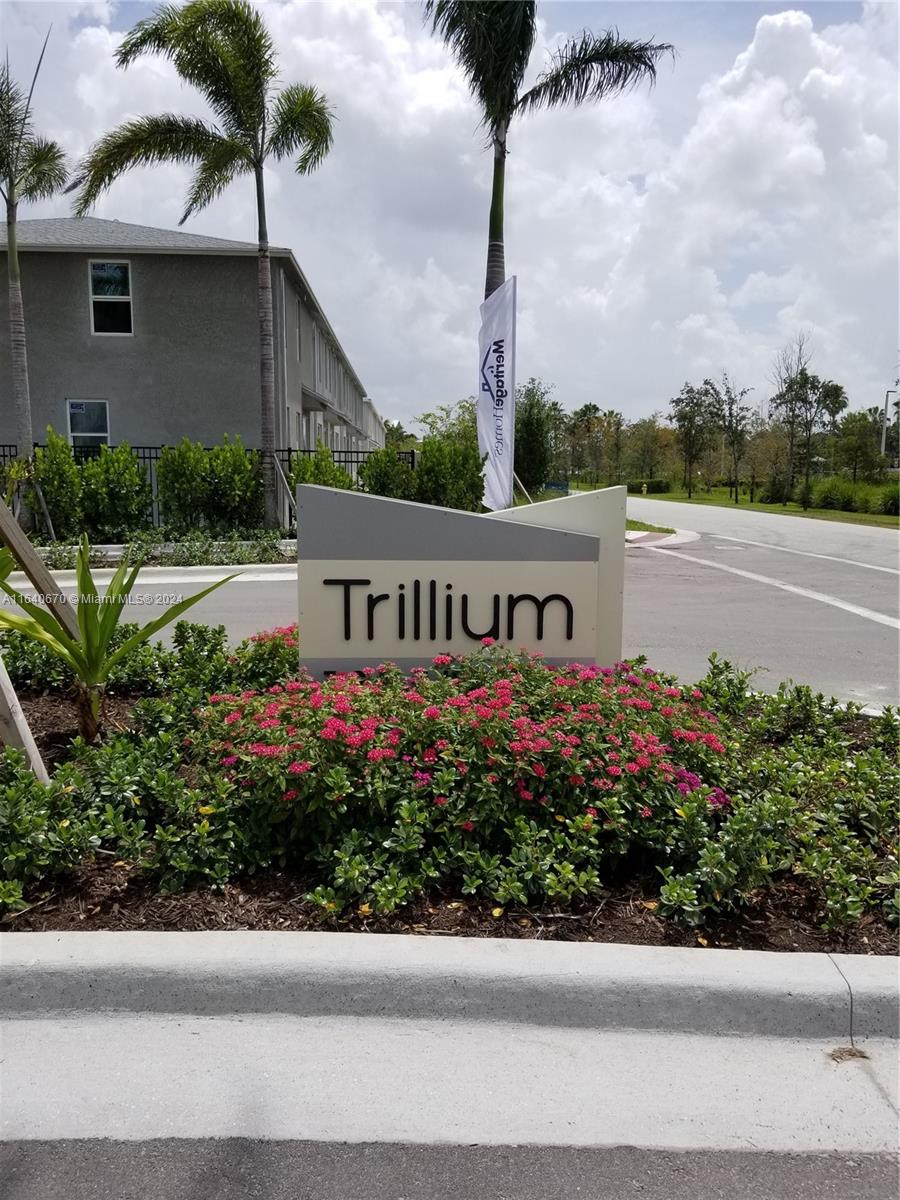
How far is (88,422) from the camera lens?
21.7 meters

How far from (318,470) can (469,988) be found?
49.4ft

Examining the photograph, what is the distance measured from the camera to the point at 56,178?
19.3 meters

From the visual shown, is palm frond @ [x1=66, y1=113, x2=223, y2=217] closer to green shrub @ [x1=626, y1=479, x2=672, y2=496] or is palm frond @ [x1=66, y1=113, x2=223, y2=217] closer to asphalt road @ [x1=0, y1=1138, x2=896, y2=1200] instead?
asphalt road @ [x1=0, y1=1138, x2=896, y2=1200]

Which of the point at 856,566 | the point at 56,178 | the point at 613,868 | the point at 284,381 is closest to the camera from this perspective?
the point at 613,868

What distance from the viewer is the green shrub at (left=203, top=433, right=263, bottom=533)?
17.1 metres

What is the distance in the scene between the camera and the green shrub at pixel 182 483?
17.0 metres

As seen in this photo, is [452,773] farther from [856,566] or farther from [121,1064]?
[856,566]

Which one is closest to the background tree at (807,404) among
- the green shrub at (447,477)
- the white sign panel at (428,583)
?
the green shrub at (447,477)

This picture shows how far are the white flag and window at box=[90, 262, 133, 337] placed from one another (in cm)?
893

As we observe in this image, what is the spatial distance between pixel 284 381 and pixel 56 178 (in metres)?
6.29

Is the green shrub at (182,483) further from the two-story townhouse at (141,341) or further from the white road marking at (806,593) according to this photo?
the white road marking at (806,593)

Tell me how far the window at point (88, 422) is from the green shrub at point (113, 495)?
4.97m

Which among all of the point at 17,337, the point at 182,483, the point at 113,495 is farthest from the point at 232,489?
the point at 17,337

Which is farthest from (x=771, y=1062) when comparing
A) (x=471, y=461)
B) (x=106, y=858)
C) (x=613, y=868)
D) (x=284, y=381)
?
(x=284, y=381)
